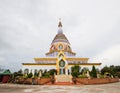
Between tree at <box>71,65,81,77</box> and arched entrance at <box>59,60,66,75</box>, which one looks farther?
arched entrance at <box>59,60,66,75</box>

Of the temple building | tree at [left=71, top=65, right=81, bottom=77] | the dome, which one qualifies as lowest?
tree at [left=71, top=65, right=81, bottom=77]

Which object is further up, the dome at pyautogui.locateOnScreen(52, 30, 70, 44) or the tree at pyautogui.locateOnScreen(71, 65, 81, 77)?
the dome at pyautogui.locateOnScreen(52, 30, 70, 44)

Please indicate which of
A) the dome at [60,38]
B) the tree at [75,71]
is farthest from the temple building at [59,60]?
the tree at [75,71]

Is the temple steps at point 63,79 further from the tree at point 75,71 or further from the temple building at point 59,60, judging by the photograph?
the temple building at point 59,60

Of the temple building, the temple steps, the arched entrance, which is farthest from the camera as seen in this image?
the temple building

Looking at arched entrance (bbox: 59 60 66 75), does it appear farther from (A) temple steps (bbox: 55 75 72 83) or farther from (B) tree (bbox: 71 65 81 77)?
(A) temple steps (bbox: 55 75 72 83)

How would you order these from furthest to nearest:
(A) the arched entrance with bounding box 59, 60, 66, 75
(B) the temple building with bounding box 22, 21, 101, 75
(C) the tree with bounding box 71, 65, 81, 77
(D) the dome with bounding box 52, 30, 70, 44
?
1. (D) the dome with bounding box 52, 30, 70, 44
2. (B) the temple building with bounding box 22, 21, 101, 75
3. (A) the arched entrance with bounding box 59, 60, 66, 75
4. (C) the tree with bounding box 71, 65, 81, 77

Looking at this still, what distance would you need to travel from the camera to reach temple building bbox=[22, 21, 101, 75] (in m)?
40.2

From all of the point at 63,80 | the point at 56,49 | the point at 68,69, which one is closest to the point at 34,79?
the point at 63,80

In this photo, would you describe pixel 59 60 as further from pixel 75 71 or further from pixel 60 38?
pixel 60 38

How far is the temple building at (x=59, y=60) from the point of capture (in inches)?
1581

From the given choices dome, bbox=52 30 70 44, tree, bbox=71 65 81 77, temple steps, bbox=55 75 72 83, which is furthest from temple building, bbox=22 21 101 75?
temple steps, bbox=55 75 72 83

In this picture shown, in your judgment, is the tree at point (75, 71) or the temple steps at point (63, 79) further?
the tree at point (75, 71)

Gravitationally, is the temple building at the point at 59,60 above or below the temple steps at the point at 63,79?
above
